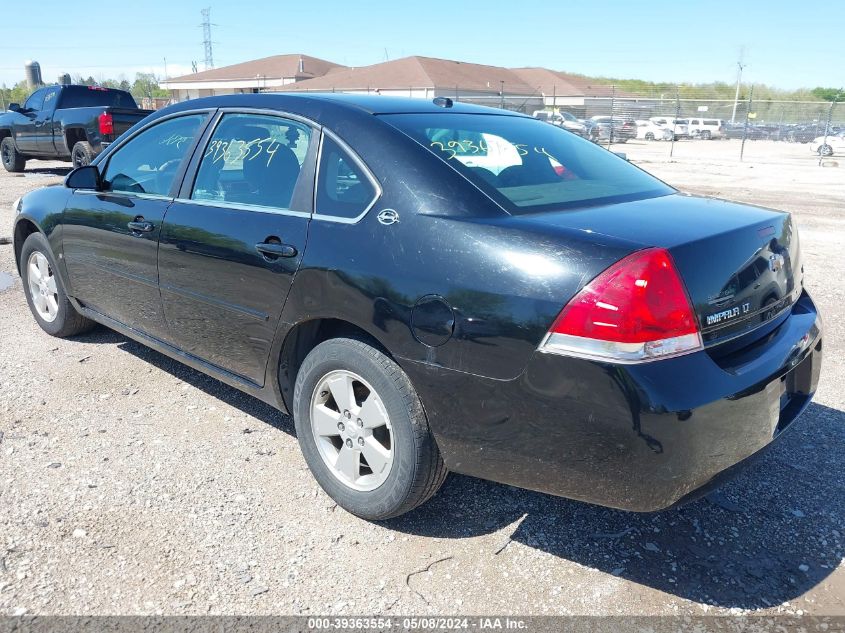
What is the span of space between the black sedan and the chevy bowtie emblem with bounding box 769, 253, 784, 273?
0.04 ft

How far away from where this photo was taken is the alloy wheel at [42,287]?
4941 millimetres

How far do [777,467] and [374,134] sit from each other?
97.3 inches

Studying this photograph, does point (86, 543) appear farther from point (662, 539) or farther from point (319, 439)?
point (662, 539)

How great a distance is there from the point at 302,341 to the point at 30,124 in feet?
50.5

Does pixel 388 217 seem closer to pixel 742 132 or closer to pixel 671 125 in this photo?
pixel 671 125

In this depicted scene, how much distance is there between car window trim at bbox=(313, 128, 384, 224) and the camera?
2752mm

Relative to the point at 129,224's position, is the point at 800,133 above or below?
below

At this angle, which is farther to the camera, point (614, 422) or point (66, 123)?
point (66, 123)

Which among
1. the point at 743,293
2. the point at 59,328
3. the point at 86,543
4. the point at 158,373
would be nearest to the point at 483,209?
the point at 743,293

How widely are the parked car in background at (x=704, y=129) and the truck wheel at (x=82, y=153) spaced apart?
132 feet

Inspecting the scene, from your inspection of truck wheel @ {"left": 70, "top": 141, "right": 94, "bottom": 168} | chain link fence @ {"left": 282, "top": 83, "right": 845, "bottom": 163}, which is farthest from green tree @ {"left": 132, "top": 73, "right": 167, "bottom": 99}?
truck wheel @ {"left": 70, "top": 141, "right": 94, "bottom": 168}

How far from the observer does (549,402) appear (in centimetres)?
226

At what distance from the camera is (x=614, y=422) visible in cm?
218

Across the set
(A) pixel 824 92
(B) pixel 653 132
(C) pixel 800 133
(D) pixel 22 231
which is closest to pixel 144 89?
(B) pixel 653 132
